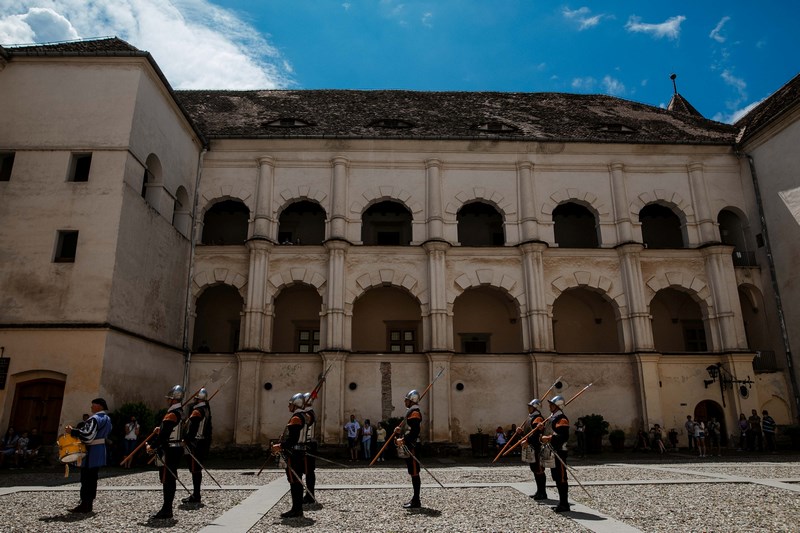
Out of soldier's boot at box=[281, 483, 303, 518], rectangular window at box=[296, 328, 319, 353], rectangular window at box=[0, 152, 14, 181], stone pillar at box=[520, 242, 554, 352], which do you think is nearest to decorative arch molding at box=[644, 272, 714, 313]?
stone pillar at box=[520, 242, 554, 352]

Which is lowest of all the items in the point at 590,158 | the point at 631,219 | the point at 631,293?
the point at 631,293

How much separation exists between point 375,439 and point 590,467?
7.83m

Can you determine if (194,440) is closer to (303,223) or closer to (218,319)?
(218,319)

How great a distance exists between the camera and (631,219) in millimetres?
24031

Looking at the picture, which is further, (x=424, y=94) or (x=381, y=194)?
(x=424, y=94)

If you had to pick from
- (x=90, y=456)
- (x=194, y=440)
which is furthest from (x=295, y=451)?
(x=90, y=456)

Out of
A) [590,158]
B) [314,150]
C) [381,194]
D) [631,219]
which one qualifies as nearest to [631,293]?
[631,219]

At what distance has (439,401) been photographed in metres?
21.4

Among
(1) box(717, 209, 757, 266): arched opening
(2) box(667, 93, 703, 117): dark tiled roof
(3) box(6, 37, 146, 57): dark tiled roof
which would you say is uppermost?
(2) box(667, 93, 703, 117): dark tiled roof

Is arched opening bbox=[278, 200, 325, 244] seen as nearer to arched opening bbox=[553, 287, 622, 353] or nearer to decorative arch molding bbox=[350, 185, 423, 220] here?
decorative arch molding bbox=[350, 185, 423, 220]

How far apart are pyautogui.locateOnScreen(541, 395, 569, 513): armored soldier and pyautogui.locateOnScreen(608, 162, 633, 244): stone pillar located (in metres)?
15.5

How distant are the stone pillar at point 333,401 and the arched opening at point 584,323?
10.2m

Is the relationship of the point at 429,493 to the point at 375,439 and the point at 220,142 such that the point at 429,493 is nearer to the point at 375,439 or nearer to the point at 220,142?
the point at 375,439

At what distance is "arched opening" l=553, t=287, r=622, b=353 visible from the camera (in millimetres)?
25609
